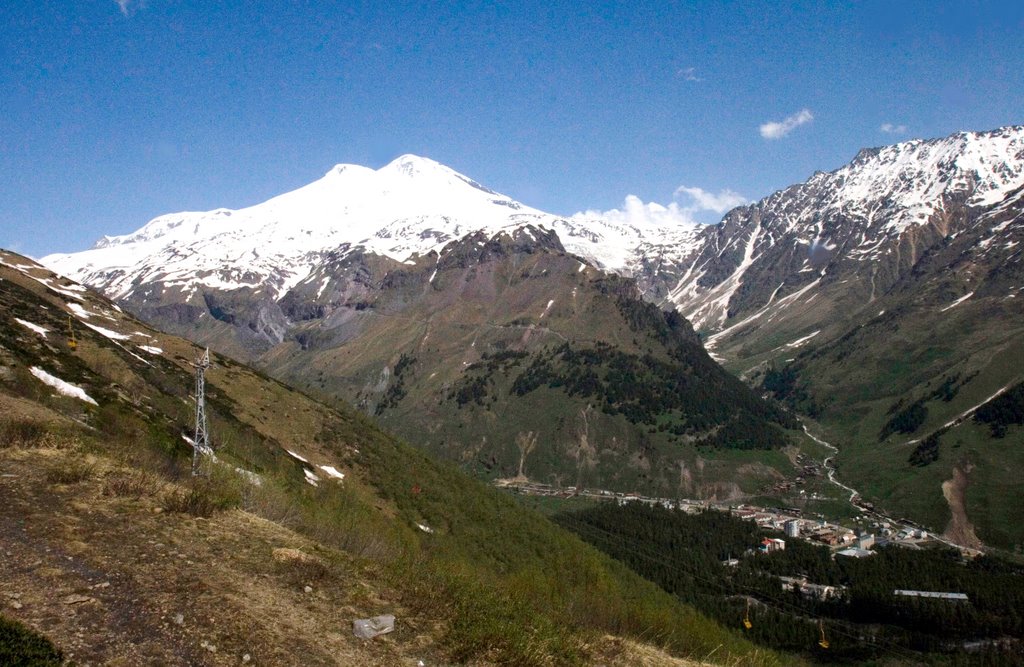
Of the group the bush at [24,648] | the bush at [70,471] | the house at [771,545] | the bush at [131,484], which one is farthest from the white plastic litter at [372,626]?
the house at [771,545]

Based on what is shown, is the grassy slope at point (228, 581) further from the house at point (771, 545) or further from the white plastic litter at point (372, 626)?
the house at point (771, 545)

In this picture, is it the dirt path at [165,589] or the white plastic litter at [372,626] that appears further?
the white plastic litter at [372,626]

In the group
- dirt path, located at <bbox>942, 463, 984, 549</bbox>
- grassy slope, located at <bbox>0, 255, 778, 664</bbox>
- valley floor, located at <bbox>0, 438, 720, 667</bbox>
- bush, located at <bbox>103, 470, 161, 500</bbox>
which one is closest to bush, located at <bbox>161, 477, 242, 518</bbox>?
grassy slope, located at <bbox>0, 255, 778, 664</bbox>

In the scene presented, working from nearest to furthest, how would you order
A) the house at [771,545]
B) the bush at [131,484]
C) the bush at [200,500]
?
the bush at [131,484]
the bush at [200,500]
the house at [771,545]

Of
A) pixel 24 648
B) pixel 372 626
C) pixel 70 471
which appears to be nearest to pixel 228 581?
pixel 372 626

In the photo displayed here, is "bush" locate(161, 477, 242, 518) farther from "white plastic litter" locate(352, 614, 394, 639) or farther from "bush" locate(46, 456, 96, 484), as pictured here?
"white plastic litter" locate(352, 614, 394, 639)

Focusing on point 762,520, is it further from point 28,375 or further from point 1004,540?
point 28,375

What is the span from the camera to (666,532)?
176 metres

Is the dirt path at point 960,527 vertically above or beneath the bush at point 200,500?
beneath

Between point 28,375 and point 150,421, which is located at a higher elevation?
point 28,375

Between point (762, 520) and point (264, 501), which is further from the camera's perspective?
point (762, 520)

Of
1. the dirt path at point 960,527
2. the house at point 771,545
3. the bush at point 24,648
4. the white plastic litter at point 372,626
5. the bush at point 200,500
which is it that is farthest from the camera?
the dirt path at point 960,527

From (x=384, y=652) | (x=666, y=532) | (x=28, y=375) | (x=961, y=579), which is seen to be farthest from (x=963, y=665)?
(x=28, y=375)

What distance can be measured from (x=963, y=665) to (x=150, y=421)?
4418 inches
